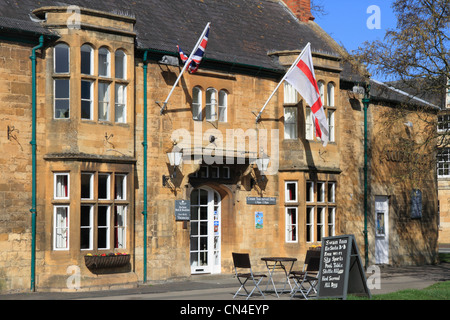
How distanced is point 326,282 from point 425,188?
16.0 meters

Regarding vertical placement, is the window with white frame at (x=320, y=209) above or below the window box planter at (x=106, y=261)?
above

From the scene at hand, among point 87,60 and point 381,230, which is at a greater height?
point 87,60

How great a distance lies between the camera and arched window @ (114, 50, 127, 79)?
20578mm

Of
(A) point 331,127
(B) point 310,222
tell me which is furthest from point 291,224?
(A) point 331,127

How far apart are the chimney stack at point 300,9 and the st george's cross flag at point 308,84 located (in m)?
6.94

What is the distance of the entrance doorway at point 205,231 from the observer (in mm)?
22922

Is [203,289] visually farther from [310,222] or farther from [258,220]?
[310,222]

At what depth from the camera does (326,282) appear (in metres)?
15.8

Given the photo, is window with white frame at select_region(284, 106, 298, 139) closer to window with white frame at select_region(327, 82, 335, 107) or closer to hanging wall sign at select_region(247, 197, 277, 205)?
window with white frame at select_region(327, 82, 335, 107)

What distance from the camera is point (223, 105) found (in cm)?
2350

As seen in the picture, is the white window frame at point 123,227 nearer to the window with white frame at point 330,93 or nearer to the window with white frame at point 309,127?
the window with white frame at point 309,127

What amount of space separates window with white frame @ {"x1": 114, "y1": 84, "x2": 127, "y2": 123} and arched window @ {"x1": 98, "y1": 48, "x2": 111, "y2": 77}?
1.74ft

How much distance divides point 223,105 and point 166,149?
2.72 m

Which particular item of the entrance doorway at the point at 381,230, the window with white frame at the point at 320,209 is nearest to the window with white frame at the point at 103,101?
the window with white frame at the point at 320,209
